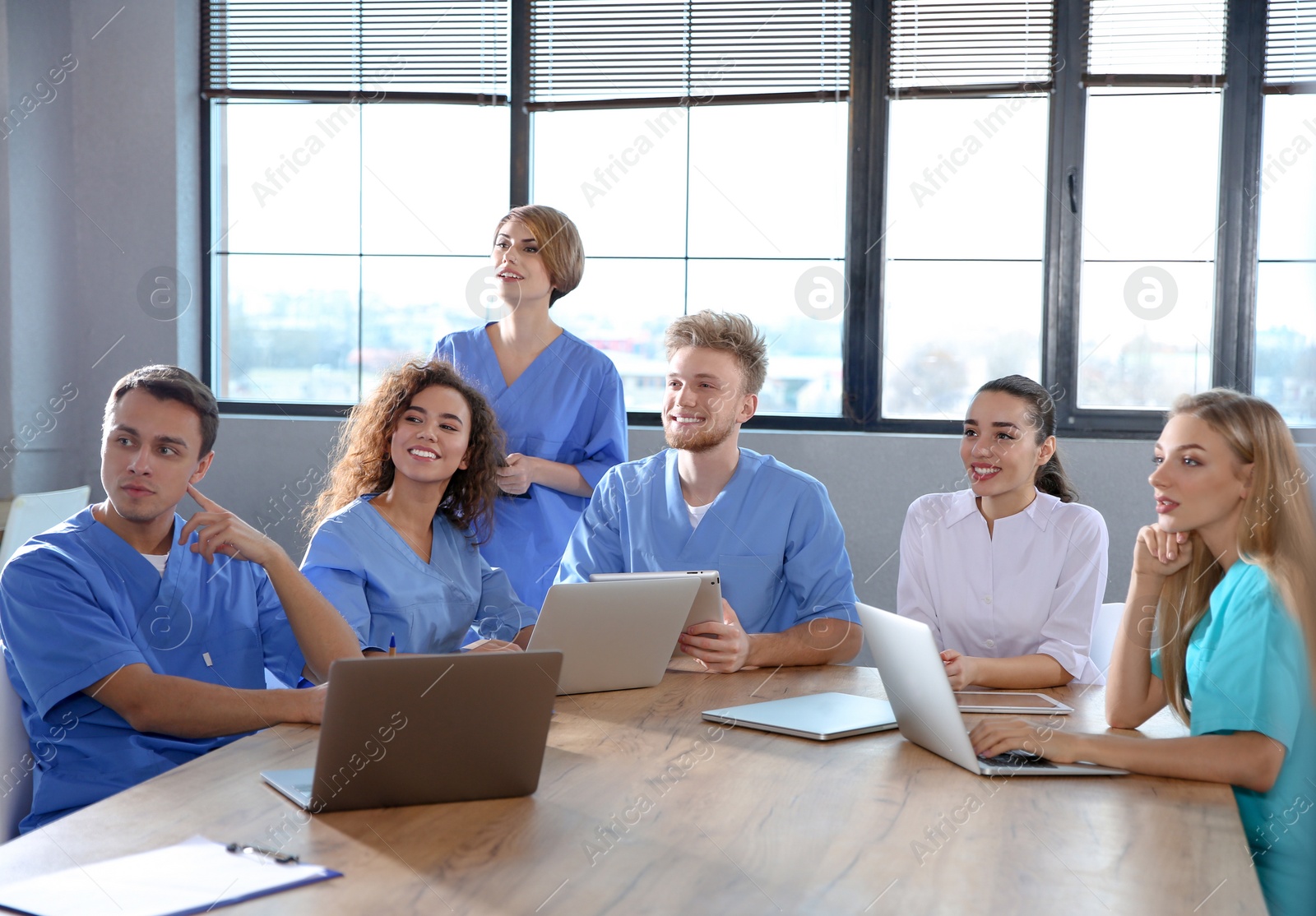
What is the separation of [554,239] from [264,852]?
1916mm

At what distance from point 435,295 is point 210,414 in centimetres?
219

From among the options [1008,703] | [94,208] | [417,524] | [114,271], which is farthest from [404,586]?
[94,208]

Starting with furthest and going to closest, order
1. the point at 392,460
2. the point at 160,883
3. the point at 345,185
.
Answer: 1. the point at 345,185
2. the point at 392,460
3. the point at 160,883

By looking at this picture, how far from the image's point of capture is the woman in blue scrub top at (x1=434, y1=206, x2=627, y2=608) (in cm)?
274

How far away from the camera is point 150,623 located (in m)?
1.65

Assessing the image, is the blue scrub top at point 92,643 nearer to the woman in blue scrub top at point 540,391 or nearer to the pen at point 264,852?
the pen at point 264,852

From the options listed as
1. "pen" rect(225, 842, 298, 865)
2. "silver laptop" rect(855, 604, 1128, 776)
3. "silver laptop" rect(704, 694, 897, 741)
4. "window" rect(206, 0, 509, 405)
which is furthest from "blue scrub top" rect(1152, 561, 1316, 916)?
"window" rect(206, 0, 509, 405)

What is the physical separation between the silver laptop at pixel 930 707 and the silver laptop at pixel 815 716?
3.0 inches

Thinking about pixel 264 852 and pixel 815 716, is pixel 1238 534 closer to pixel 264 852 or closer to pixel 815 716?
pixel 815 716

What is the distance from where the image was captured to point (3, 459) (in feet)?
11.8

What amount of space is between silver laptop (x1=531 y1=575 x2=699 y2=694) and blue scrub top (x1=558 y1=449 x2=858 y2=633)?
1.24 ft

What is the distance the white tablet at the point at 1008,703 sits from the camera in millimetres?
1660

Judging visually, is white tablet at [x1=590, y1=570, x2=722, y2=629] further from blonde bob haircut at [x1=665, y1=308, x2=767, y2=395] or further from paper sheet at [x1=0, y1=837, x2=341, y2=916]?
paper sheet at [x1=0, y1=837, x2=341, y2=916]

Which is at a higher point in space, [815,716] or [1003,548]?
[1003,548]
